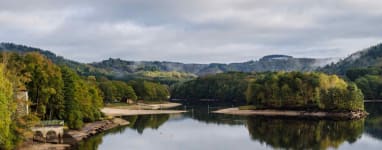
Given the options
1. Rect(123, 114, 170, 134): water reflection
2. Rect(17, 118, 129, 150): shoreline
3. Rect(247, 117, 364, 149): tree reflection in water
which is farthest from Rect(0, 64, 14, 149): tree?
Rect(123, 114, 170, 134): water reflection

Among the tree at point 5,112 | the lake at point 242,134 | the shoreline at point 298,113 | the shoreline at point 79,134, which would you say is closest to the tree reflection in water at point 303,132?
the lake at point 242,134

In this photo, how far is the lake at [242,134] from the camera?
3081 inches

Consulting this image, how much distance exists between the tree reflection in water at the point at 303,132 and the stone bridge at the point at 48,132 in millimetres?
32215

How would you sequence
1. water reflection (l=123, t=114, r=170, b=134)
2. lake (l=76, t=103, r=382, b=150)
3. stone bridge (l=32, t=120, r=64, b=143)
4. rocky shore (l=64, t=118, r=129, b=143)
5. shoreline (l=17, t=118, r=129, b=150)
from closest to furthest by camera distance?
shoreline (l=17, t=118, r=129, b=150) < stone bridge (l=32, t=120, r=64, b=143) < lake (l=76, t=103, r=382, b=150) < rocky shore (l=64, t=118, r=129, b=143) < water reflection (l=123, t=114, r=170, b=134)

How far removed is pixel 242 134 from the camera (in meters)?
94.3

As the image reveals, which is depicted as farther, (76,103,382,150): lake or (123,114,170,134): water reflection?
(123,114,170,134): water reflection

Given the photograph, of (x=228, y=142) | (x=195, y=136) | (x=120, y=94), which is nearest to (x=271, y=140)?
(x=228, y=142)

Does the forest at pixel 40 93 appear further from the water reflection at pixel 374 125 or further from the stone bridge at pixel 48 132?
the water reflection at pixel 374 125

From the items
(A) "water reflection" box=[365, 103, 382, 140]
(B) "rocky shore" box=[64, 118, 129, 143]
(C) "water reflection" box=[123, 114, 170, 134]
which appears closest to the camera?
(B) "rocky shore" box=[64, 118, 129, 143]

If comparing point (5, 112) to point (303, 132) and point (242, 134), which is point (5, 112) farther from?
point (303, 132)

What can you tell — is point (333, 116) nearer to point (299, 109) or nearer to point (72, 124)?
point (299, 109)

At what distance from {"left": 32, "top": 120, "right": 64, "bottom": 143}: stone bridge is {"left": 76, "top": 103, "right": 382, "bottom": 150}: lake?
3.93 meters

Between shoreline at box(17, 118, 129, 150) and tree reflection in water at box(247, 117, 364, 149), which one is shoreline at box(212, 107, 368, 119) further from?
shoreline at box(17, 118, 129, 150)

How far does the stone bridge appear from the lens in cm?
7375
